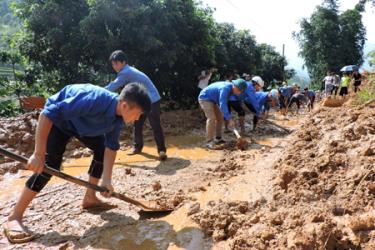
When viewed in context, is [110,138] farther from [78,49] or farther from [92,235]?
[78,49]

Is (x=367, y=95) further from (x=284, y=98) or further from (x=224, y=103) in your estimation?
(x=284, y=98)

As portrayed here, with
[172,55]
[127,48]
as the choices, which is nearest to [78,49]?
[127,48]

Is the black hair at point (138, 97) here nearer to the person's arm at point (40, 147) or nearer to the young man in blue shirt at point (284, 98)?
the person's arm at point (40, 147)

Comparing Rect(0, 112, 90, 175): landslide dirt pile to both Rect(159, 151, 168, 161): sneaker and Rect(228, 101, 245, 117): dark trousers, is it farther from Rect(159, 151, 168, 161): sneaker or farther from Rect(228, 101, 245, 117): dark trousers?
Rect(228, 101, 245, 117): dark trousers

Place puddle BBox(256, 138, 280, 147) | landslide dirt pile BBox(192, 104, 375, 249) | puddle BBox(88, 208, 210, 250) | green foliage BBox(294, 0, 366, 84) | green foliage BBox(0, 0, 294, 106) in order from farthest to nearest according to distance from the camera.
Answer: green foliage BBox(294, 0, 366, 84), green foliage BBox(0, 0, 294, 106), puddle BBox(256, 138, 280, 147), puddle BBox(88, 208, 210, 250), landslide dirt pile BBox(192, 104, 375, 249)

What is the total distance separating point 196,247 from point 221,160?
274cm

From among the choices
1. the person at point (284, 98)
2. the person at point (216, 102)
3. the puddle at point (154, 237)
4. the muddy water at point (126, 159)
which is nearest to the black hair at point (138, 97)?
the puddle at point (154, 237)

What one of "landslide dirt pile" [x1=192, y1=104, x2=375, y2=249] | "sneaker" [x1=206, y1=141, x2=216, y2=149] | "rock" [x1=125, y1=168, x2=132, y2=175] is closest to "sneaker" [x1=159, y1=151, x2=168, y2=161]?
"rock" [x1=125, y1=168, x2=132, y2=175]

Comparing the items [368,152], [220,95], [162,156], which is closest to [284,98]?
[220,95]

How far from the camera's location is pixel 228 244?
283 centimetres

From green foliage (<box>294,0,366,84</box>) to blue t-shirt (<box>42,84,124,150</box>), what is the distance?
86.4 ft

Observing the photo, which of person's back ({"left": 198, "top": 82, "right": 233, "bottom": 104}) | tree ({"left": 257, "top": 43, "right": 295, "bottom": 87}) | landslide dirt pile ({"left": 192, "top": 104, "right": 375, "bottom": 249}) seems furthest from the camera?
tree ({"left": 257, "top": 43, "right": 295, "bottom": 87})

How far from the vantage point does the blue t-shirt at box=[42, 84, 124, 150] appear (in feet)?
9.36

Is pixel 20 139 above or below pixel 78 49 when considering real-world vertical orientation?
below
